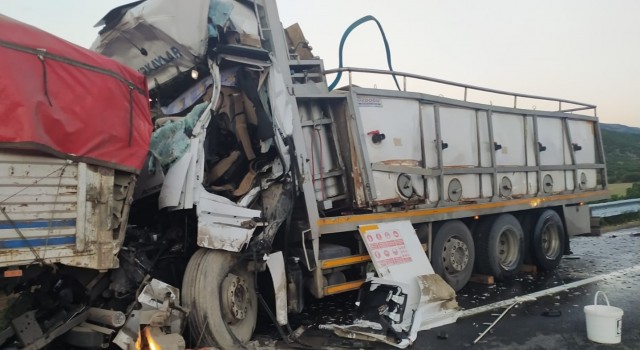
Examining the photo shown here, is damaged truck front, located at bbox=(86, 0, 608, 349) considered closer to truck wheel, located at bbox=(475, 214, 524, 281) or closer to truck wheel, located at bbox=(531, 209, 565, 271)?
truck wheel, located at bbox=(475, 214, 524, 281)

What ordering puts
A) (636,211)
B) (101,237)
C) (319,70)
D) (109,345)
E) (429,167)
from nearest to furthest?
(101,237), (109,345), (319,70), (429,167), (636,211)

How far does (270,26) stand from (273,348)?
3044mm

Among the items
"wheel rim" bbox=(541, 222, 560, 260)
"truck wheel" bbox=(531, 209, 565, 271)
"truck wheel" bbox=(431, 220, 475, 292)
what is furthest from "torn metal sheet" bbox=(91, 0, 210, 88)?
"wheel rim" bbox=(541, 222, 560, 260)

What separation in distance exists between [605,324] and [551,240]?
15.0ft

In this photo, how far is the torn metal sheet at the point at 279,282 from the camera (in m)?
4.91

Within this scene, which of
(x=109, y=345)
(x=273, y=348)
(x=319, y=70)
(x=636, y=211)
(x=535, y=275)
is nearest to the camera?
(x=109, y=345)

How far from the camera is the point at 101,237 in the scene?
355cm

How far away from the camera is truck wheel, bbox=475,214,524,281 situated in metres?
7.57

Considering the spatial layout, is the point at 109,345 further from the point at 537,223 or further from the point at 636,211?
the point at 636,211

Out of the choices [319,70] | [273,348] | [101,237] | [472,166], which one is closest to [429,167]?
[472,166]

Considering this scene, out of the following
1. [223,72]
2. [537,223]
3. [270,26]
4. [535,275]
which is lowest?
[535,275]

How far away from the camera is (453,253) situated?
6984 mm

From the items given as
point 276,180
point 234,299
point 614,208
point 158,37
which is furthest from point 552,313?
point 614,208

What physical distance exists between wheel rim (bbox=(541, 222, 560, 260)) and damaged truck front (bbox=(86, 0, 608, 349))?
98.7 inches
